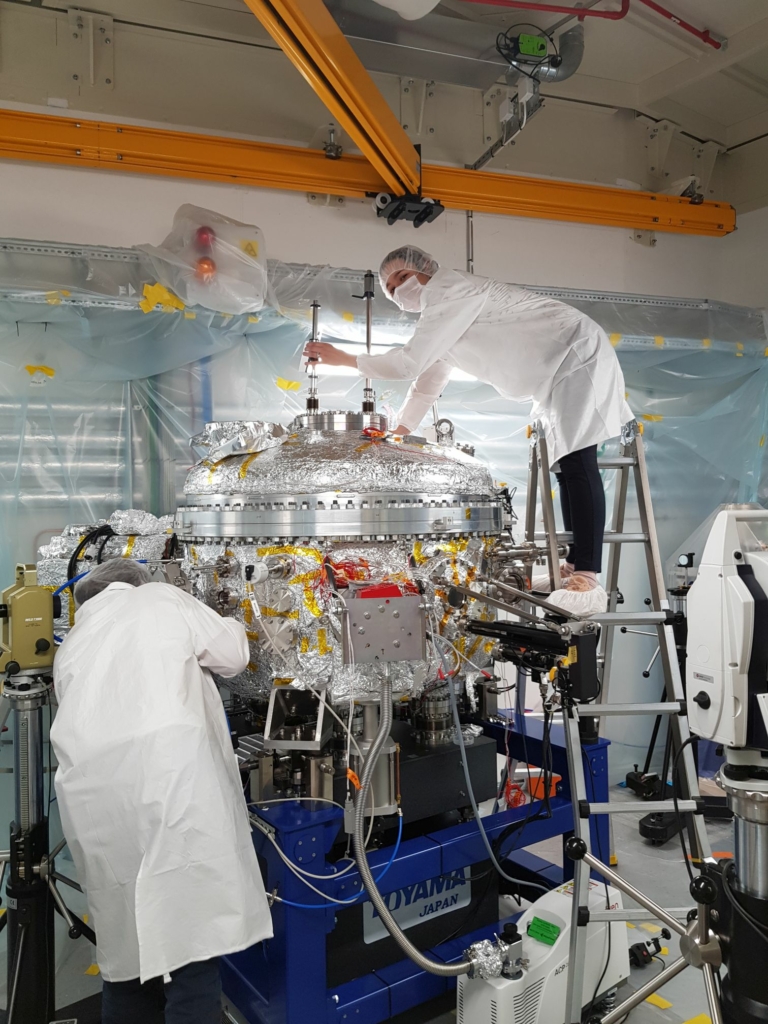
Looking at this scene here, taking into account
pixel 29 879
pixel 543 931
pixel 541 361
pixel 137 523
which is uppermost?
pixel 541 361

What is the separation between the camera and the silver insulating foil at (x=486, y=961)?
1582 millimetres

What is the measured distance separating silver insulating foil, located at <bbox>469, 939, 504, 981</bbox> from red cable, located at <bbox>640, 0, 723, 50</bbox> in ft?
10.5

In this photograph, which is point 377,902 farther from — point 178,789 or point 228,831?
point 178,789

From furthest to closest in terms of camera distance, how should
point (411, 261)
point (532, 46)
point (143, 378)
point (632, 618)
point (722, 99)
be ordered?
point (722, 99), point (532, 46), point (143, 378), point (411, 261), point (632, 618)

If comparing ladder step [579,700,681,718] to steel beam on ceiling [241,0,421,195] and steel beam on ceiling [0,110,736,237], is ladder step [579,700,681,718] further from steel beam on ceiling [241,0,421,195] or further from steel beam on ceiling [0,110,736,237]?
steel beam on ceiling [0,110,736,237]

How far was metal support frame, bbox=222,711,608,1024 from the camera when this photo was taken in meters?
1.55

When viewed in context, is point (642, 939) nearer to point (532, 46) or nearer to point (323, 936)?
point (323, 936)

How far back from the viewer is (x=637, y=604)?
144 inches

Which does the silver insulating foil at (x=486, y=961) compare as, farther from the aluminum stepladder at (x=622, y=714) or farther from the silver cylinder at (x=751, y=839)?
the silver cylinder at (x=751, y=839)

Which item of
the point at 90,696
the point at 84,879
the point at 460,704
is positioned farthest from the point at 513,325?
the point at 84,879

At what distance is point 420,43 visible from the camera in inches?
106

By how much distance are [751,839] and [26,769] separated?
4.86 ft

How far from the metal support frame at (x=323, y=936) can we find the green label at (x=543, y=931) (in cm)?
18

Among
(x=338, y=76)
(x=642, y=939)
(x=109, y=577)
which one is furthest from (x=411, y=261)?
(x=642, y=939)
